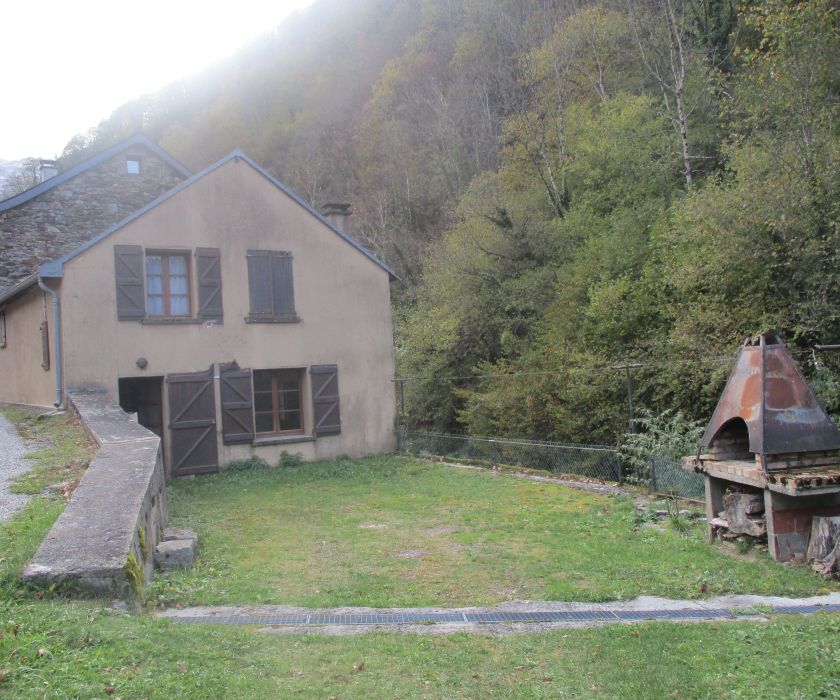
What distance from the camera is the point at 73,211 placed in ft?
59.3

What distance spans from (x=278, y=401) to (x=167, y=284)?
10.6 ft

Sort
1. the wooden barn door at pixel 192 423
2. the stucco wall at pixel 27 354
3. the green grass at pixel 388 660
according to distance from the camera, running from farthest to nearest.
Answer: the wooden barn door at pixel 192 423 < the stucco wall at pixel 27 354 < the green grass at pixel 388 660

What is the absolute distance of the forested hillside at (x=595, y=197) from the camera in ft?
41.1

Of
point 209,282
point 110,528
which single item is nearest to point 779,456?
point 110,528

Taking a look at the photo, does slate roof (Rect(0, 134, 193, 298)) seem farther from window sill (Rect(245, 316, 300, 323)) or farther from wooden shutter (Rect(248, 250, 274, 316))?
window sill (Rect(245, 316, 300, 323))

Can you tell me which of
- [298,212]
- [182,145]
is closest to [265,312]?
[298,212]

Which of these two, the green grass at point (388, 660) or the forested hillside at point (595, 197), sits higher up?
the forested hillside at point (595, 197)

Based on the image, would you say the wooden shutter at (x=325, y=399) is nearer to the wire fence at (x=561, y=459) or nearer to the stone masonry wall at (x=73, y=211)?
the wire fence at (x=561, y=459)

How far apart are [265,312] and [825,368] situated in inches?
397

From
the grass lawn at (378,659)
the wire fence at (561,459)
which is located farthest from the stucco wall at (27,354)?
the grass lawn at (378,659)

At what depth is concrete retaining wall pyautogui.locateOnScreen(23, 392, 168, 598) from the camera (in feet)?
15.0

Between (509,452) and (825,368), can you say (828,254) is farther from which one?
(509,452)

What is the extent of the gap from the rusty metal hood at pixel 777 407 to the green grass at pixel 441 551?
1.13m

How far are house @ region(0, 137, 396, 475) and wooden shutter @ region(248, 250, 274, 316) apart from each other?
0.02m
